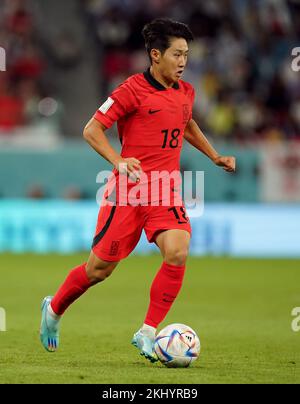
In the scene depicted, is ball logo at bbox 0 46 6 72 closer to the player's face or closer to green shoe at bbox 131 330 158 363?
the player's face

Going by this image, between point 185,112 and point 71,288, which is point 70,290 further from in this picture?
point 185,112

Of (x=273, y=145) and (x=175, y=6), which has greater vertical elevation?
(x=175, y=6)

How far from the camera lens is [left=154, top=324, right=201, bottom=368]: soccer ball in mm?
7266

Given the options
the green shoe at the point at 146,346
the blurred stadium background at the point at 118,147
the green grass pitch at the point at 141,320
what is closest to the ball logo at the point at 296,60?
the blurred stadium background at the point at 118,147

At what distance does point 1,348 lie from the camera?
8.11 meters

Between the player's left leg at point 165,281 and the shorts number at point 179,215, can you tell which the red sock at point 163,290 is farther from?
the shorts number at point 179,215

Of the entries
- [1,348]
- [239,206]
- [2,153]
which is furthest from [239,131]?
[1,348]

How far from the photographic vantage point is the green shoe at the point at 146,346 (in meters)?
7.37

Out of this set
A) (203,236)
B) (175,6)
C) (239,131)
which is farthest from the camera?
(175,6)

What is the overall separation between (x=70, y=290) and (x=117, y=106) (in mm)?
1337

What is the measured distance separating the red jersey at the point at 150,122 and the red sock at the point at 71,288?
29.8 inches

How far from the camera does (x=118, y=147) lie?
58.0 ft
